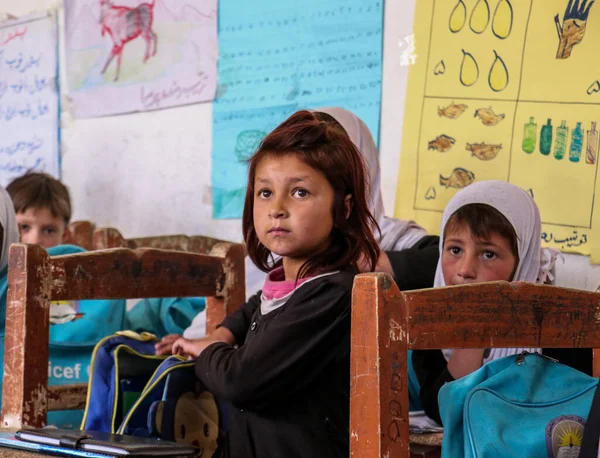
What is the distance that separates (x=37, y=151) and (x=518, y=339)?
9.42 feet

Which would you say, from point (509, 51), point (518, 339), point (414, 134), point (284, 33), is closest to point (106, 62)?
point (284, 33)

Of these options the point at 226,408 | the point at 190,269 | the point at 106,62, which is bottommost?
the point at 226,408

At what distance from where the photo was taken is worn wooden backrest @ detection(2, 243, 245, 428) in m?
1.38

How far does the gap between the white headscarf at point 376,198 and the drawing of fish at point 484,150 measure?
0.77ft

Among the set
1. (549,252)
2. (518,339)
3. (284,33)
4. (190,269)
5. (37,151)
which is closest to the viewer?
(518,339)

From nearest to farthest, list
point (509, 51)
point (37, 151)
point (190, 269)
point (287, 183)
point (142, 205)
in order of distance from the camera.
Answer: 1. point (287, 183)
2. point (190, 269)
3. point (509, 51)
4. point (142, 205)
5. point (37, 151)

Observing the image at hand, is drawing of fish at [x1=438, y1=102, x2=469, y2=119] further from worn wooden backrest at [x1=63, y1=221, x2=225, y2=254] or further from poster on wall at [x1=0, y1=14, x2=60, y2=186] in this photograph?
poster on wall at [x1=0, y1=14, x2=60, y2=186]

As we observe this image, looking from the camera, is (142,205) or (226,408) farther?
(142,205)

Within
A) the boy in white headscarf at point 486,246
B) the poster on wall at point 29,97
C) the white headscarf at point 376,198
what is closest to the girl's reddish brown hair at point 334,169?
the boy in white headscarf at point 486,246

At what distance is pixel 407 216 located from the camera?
2.35m

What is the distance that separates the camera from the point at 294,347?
4.15ft

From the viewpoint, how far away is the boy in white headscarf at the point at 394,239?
2.00 meters

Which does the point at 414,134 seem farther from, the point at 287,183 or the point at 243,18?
the point at 287,183

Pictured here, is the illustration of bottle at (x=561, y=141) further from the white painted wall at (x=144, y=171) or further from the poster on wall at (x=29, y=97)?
the poster on wall at (x=29, y=97)
